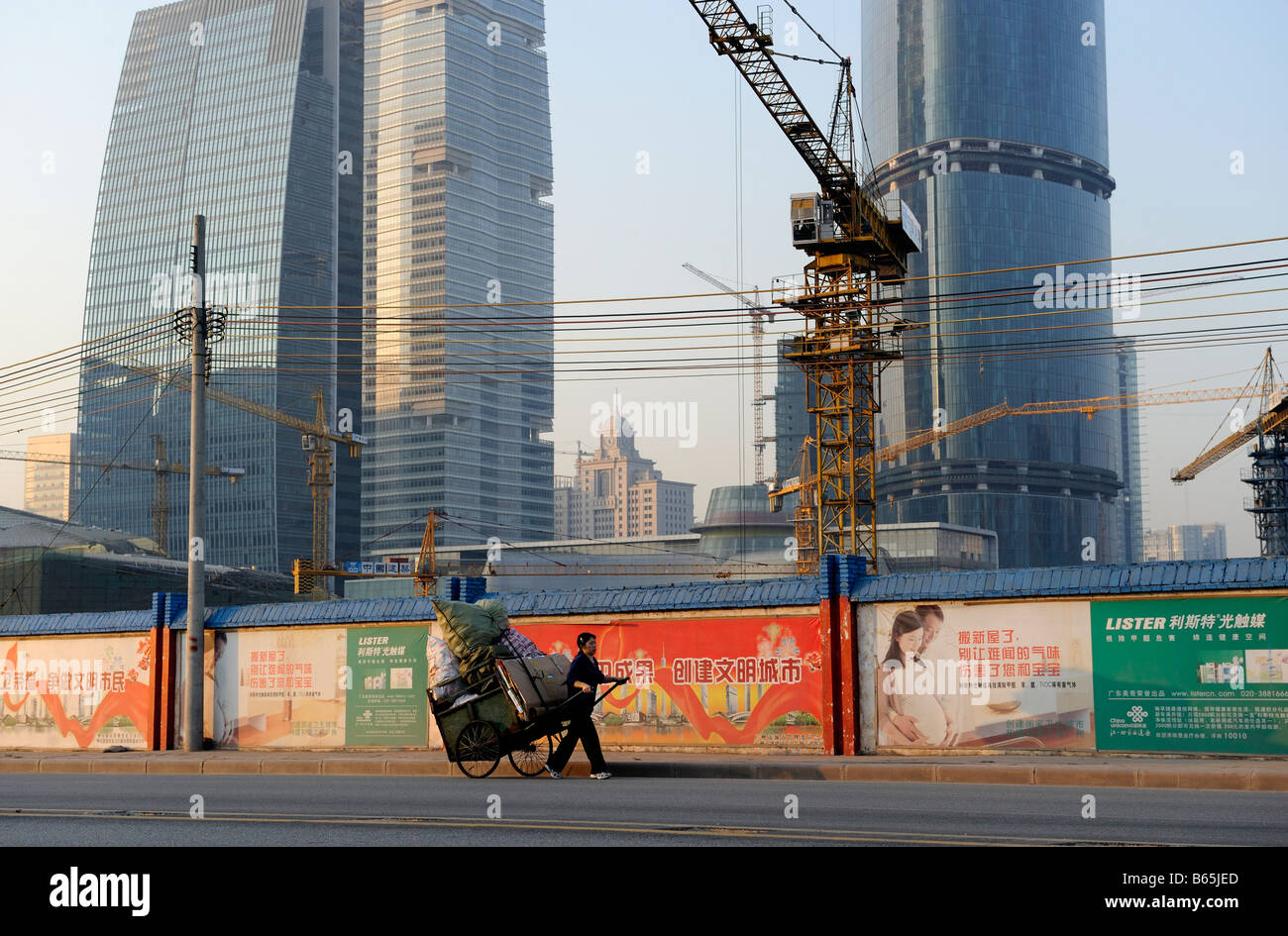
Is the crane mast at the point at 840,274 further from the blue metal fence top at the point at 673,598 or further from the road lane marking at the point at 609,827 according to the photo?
the road lane marking at the point at 609,827

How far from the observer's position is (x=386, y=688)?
80.0ft

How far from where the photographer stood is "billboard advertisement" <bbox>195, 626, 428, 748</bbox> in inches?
952

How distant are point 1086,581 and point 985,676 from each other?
2.16 m

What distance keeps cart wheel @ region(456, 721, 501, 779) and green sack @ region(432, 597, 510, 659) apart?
32.7 inches

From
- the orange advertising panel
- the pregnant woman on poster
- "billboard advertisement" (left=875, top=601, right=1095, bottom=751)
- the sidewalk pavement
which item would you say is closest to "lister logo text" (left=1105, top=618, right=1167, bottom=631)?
"billboard advertisement" (left=875, top=601, right=1095, bottom=751)

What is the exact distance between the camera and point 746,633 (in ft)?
71.8

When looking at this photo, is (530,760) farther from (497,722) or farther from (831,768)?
(831,768)

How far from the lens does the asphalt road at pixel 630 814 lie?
10.0 metres

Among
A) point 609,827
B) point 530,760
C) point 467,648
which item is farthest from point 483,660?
point 609,827

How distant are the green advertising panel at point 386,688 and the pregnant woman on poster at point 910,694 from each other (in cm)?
876

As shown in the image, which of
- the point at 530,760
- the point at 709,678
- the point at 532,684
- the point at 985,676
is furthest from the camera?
the point at 709,678
